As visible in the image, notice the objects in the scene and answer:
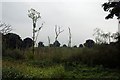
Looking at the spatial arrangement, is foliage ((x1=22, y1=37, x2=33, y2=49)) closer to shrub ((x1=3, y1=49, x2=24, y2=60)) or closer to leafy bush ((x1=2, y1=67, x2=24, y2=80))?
shrub ((x1=3, y1=49, x2=24, y2=60))

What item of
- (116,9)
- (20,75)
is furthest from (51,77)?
(116,9)

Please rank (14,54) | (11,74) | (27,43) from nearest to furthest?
(11,74) < (14,54) < (27,43)

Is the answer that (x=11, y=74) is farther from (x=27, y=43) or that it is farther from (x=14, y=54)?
(x=27, y=43)

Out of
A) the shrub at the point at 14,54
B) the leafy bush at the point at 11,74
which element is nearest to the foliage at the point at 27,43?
the shrub at the point at 14,54

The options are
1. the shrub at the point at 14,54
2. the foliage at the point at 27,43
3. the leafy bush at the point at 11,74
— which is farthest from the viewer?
the foliage at the point at 27,43

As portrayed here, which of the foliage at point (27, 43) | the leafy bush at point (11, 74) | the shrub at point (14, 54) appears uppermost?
the foliage at point (27, 43)

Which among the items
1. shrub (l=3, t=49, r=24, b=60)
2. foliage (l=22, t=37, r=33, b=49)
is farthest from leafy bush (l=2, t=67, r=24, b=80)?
foliage (l=22, t=37, r=33, b=49)

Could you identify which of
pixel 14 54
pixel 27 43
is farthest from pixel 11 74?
pixel 27 43

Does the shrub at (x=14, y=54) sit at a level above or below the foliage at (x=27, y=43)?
below

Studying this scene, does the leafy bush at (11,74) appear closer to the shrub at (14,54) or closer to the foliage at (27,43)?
the shrub at (14,54)

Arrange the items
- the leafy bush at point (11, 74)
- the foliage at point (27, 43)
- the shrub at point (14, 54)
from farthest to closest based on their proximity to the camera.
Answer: the foliage at point (27, 43)
the shrub at point (14, 54)
the leafy bush at point (11, 74)

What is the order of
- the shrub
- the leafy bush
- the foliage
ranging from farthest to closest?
the foliage, the shrub, the leafy bush

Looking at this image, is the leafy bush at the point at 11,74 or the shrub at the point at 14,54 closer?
the leafy bush at the point at 11,74

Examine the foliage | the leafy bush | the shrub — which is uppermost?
the foliage
